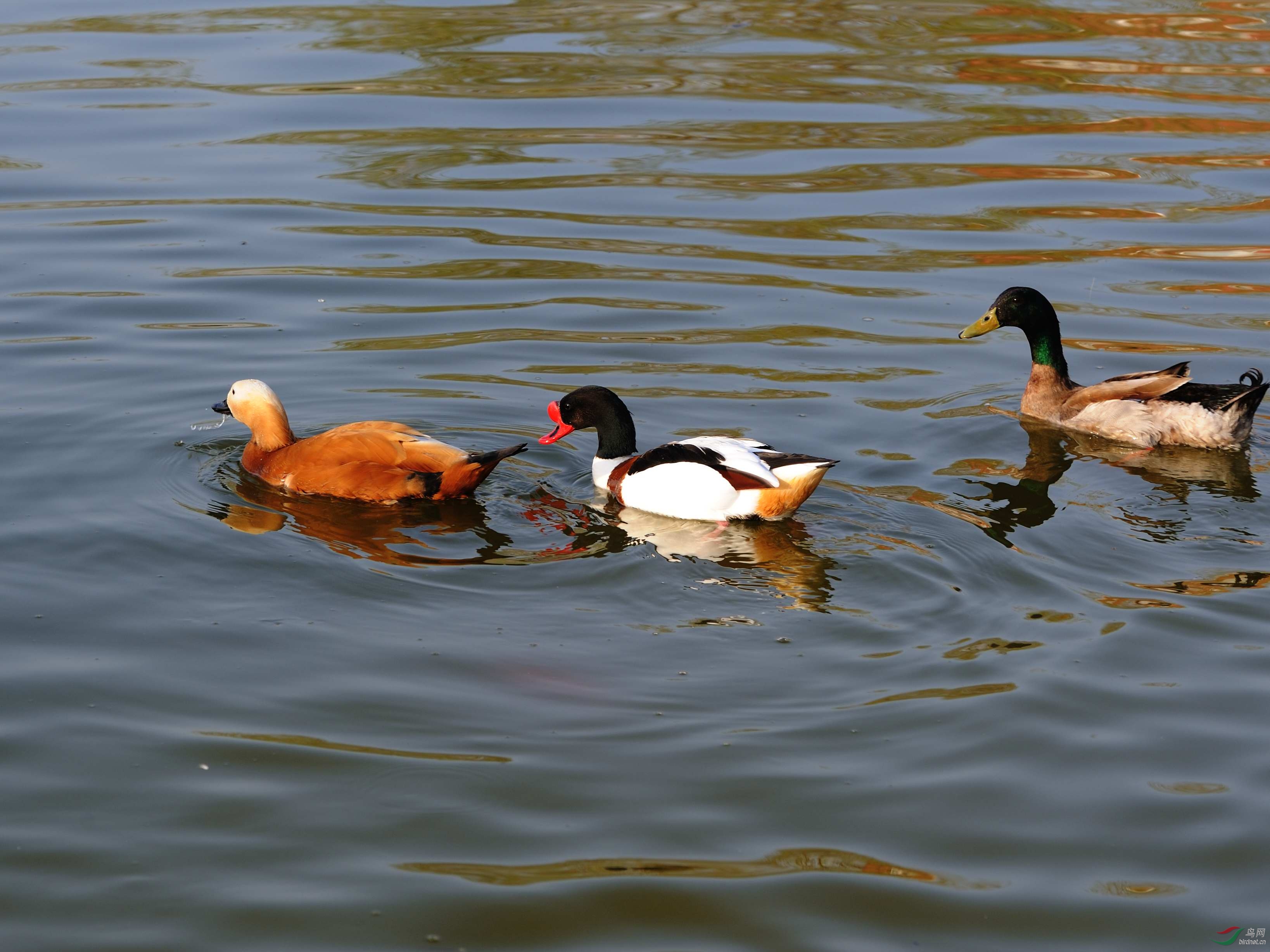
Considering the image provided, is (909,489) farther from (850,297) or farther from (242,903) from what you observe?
(242,903)

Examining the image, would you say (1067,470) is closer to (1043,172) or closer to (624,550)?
(624,550)

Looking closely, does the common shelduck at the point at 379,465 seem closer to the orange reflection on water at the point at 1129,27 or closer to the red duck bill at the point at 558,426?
the red duck bill at the point at 558,426

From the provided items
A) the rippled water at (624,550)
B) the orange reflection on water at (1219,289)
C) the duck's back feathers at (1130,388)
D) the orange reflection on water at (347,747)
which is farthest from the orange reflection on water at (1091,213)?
the orange reflection on water at (347,747)

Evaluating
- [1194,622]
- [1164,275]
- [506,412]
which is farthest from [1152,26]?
[1194,622]

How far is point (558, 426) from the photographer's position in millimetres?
9500

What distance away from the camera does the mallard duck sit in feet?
32.4

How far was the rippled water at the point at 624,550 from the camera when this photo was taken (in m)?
5.29

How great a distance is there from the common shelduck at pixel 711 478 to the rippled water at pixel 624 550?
0.17 meters

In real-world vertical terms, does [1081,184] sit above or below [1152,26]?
below

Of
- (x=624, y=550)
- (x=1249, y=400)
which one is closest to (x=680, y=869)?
(x=624, y=550)

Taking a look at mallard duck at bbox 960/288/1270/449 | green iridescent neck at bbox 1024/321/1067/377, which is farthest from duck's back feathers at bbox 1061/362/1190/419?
green iridescent neck at bbox 1024/321/1067/377

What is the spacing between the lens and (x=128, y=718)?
6.23 meters

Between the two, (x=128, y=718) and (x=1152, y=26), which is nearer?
(x=128, y=718)

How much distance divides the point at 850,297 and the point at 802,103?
21.9 ft
